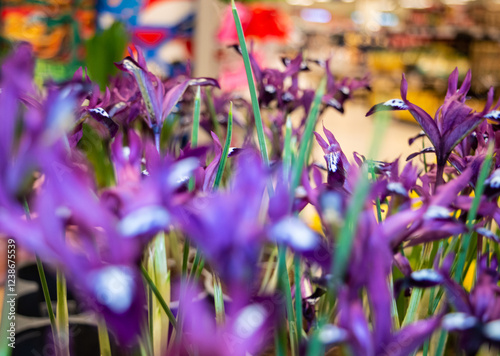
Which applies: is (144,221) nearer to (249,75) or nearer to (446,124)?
(249,75)

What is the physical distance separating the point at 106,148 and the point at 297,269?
0.37m

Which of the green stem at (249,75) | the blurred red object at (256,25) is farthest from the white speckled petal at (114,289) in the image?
the blurred red object at (256,25)

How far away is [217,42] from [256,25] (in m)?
0.26

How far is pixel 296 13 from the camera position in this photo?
11.3m

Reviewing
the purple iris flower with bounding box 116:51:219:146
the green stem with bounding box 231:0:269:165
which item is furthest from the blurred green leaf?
the green stem with bounding box 231:0:269:165

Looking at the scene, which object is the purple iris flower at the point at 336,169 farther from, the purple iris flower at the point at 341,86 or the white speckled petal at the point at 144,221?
the purple iris flower at the point at 341,86

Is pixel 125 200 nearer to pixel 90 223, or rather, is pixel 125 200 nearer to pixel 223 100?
pixel 90 223

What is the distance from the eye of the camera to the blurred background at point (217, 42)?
1398 mm

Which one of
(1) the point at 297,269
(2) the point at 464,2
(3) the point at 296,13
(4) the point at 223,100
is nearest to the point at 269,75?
(4) the point at 223,100

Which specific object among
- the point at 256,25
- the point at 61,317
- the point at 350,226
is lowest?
the point at 61,317

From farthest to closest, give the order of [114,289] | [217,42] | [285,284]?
[217,42]
[285,284]
[114,289]

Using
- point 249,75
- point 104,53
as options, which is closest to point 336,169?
point 249,75

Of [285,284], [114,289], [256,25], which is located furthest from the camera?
[256,25]

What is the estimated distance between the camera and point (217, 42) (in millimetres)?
1837
